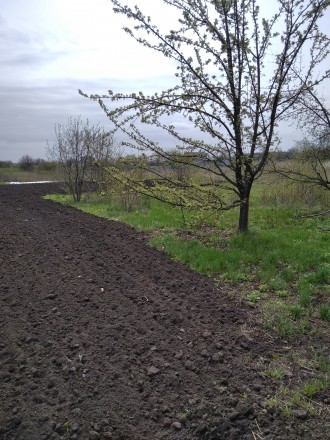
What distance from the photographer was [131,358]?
349 cm

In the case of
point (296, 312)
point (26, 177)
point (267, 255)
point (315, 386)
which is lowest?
point (315, 386)

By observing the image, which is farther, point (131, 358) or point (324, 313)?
point (324, 313)

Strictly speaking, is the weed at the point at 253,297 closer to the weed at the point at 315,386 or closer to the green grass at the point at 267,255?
the green grass at the point at 267,255

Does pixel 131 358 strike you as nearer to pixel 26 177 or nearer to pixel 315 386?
pixel 315 386

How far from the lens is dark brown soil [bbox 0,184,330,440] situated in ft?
8.98

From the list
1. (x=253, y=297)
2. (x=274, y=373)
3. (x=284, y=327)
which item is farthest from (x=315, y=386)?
(x=253, y=297)

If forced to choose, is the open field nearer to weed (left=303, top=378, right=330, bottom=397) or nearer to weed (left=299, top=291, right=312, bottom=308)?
weed (left=299, top=291, right=312, bottom=308)

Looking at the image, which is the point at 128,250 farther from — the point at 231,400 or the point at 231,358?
the point at 231,400

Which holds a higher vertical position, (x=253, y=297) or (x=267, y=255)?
(x=267, y=255)

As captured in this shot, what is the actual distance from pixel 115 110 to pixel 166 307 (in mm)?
4000

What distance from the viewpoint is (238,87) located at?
727 centimetres

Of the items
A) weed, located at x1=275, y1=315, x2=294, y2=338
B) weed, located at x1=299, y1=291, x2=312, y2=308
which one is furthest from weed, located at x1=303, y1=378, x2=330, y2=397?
weed, located at x1=299, y1=291, x2=312, y2=308

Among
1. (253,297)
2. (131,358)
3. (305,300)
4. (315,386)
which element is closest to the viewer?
(315,386)

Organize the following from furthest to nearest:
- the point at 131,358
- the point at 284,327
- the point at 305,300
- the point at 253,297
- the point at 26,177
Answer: the point at 26,177 → the point at 253,297 → the point at 305,300 → the point at 284,327 → the point at 131,358
